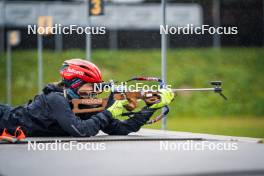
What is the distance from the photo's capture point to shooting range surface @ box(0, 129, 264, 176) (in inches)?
122

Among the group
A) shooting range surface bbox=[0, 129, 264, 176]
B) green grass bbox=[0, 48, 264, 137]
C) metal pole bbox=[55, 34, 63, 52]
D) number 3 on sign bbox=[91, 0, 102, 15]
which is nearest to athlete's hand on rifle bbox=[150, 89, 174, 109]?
shooting range surface bbox=[0, 129, 264, 176]

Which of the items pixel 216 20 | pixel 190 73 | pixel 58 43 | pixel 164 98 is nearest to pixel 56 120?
pixel 164 98

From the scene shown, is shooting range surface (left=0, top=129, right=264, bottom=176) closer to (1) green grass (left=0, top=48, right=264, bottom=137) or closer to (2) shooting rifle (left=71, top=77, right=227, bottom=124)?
(2) shooting rifle (left=71, top=77, right=227, bottom=124)

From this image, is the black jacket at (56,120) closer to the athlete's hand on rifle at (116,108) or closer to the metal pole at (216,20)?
the athlete's hand on rifle at (116,108)

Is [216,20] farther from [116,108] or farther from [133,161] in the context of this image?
[133,161]

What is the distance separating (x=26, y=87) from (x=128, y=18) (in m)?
5.88

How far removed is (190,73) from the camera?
28125mm

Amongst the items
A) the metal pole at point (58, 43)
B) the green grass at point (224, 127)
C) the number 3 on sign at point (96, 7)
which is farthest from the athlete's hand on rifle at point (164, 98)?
the metal pole at point (58, 43)

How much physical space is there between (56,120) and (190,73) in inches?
900

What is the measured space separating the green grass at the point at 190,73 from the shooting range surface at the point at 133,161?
63.1 feet

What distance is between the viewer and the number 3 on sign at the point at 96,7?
33.5ft

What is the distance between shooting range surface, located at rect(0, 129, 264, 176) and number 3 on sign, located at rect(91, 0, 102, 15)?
6.01 meters

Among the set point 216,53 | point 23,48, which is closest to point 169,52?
point 216,53

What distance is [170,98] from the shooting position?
550 centimetres
